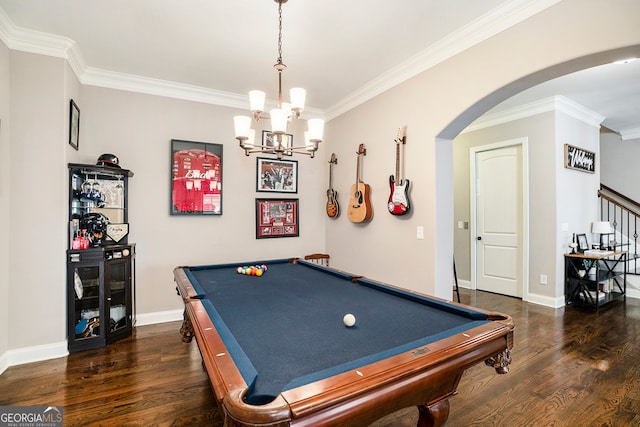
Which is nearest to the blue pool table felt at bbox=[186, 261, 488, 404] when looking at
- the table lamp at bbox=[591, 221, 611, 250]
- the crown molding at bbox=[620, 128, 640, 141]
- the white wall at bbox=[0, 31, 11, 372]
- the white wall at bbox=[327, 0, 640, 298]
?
the white wall at bbox=[327, 0, 640, 298]

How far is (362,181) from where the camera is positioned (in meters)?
3.70

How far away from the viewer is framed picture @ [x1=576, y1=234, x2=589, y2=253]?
→ 4190 millimetres

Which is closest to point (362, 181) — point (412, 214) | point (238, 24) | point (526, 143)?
point (412, 214)

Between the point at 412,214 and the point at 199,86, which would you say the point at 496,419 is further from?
the point at 199,86

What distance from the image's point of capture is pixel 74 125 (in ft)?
9.62

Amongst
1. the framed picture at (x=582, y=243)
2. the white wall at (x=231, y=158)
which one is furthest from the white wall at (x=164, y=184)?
the framed picture at (x=582, y=243)

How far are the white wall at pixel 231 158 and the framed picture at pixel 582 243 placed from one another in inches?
104

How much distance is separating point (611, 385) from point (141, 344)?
12.3 ft

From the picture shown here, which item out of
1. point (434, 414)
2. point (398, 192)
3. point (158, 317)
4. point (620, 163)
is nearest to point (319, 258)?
point (398, 192)

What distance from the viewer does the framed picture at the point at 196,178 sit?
3555 millimetres

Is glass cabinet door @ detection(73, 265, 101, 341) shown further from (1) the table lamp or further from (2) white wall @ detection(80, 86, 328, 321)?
(1) the table lamp

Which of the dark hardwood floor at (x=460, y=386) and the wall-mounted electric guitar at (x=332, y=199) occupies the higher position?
the wall-mounted electric guitar at (x=332, y=199)

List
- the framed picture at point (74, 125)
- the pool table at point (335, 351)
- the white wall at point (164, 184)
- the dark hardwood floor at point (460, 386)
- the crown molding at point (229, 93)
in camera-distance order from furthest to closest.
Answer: the white wall at point (164, 184) → the framed picture at point (74, 125) → the crown molding at point (229, 93) → the dark hardwood floor at point (460, 386) → the pool table at point (335, 351)

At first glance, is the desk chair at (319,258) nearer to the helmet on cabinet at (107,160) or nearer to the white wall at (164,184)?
the white wall at (164,184)
